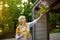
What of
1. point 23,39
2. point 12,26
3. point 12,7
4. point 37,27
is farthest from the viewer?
point 12,26

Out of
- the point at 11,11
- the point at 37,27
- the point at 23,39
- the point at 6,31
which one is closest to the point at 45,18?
the point at 37,27

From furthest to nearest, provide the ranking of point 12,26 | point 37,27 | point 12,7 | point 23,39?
point 12,26 < point 12,7 < point 37,27 < point 23,39

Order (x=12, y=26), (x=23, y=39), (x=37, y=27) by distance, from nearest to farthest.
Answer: (x=23, y=39) < (x=37, y=27) < (x=12, y=26)

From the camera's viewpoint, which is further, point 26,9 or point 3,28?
point 26,9

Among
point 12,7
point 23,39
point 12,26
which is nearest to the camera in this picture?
point 23,39

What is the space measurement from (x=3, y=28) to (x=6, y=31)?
33 centimetres

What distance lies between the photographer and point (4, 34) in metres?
13.2

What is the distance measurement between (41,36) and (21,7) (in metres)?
6.71

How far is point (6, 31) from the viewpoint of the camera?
43.7 feet

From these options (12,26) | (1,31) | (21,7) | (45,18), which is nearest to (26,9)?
(21,7)

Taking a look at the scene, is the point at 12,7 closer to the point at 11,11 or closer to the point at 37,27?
the point at 11,11

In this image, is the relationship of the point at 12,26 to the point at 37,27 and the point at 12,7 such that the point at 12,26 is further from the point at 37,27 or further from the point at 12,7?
the point at 37,27

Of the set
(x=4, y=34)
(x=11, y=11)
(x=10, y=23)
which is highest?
(x=11, y=11)

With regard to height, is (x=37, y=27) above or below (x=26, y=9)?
below
